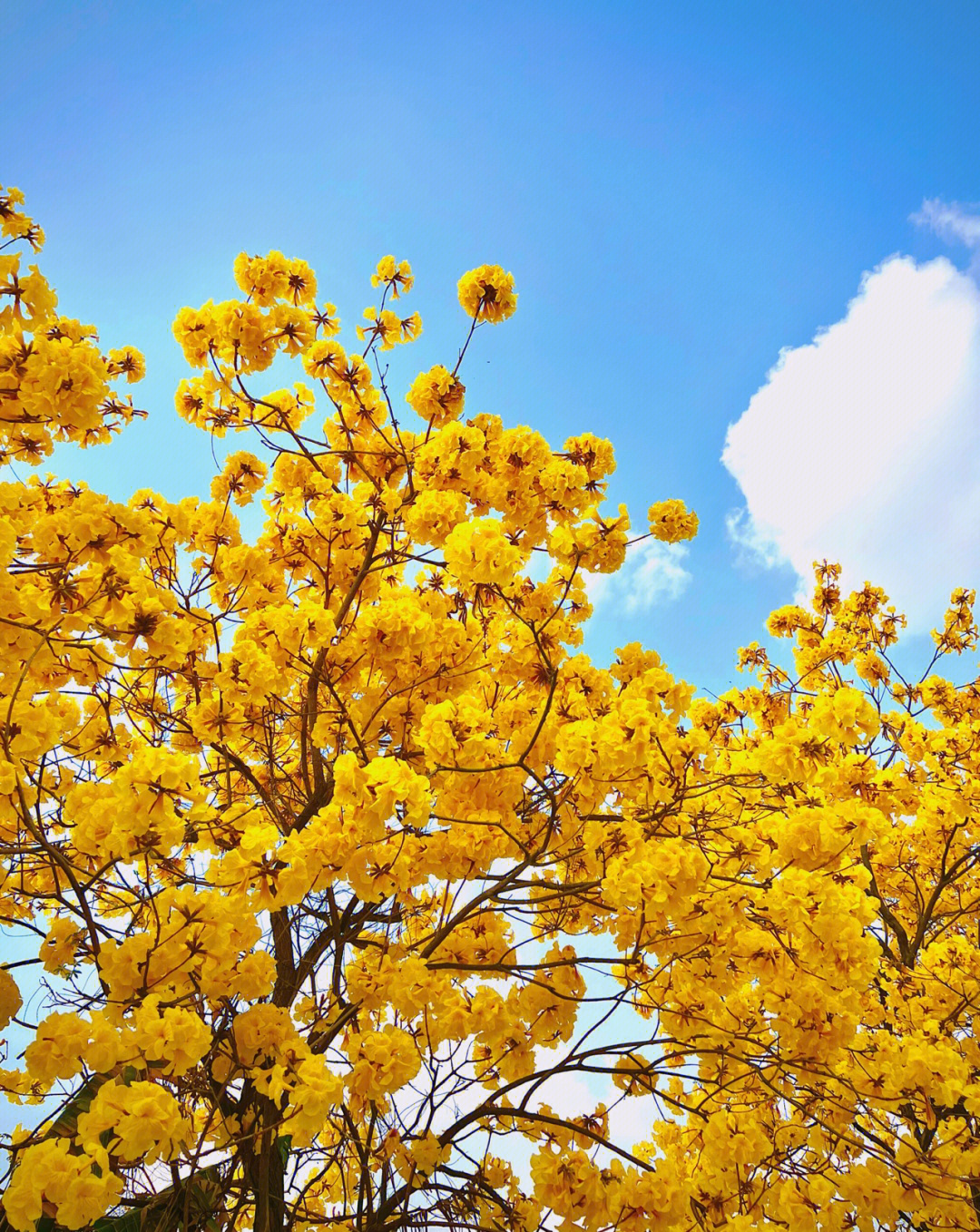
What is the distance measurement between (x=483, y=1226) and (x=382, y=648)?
2.64 m

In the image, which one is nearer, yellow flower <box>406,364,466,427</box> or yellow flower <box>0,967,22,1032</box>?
yellow flower <box>0,967,22,1032</box>

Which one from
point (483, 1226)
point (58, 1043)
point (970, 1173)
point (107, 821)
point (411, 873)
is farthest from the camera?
point (970, 1173)

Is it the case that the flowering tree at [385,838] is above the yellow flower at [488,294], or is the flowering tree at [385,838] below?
below

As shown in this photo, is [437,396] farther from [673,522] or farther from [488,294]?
[673,522]

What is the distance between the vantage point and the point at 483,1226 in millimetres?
3504

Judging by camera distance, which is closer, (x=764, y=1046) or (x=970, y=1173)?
(x=764, y=1046)

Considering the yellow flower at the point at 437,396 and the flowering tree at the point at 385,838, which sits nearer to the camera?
the flowering tree at the point at 385,838

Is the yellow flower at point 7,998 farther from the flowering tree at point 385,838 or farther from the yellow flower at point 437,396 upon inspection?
the yellow flower at point 437,396

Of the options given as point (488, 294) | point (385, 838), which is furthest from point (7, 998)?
point (488, 294)

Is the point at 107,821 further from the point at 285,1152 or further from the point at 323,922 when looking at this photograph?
the point at 285,1152

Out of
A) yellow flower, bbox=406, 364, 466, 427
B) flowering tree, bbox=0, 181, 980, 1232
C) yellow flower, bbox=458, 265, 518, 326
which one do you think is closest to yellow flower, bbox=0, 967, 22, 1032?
flowering tree, bbox=0, 181, 980, 1232

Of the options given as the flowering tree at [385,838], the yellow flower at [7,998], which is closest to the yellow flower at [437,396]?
the flowering tree at [385,838]

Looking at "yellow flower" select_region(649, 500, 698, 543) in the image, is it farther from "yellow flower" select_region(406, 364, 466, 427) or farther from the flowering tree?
"yellow flower" select_region(406, 364, 466, 427)

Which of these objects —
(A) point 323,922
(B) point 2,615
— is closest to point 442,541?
(B) point 2,615
